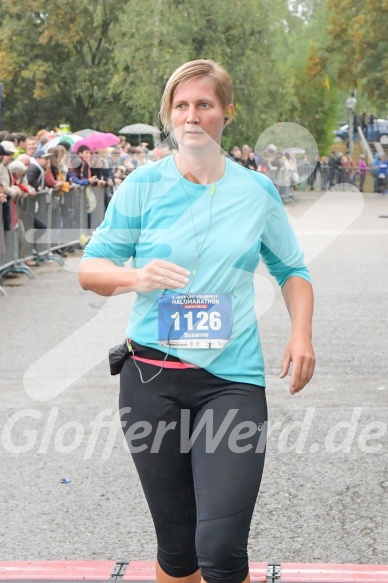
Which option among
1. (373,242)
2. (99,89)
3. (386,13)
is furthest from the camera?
(99,89)

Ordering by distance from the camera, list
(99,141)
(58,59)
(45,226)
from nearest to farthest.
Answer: (45,226)
(99,141)
(58,59)

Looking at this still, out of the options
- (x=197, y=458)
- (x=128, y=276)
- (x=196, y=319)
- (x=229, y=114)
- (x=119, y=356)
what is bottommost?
(x=197, y=458)

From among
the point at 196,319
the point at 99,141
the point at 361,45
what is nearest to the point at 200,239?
the point at 196,319

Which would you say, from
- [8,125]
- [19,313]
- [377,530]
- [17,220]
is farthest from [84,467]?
[8,125]

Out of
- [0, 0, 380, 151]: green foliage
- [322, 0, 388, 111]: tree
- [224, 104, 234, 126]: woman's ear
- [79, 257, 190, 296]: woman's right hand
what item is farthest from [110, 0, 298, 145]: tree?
[79, 257, 190, 296]: woman's right hand

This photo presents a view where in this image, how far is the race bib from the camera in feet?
11.0

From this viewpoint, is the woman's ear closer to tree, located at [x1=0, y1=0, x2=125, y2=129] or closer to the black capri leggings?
the black capri leggings

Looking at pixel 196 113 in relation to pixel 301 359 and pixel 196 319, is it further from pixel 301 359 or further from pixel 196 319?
pixel 301 359

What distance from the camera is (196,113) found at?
3420 mm

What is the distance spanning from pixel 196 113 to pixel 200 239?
360 millimetres

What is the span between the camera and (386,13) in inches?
1994

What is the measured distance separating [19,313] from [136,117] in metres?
41.8

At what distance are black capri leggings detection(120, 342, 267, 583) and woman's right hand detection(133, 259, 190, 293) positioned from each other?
0.86 feet

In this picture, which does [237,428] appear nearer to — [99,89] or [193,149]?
[193,149]
